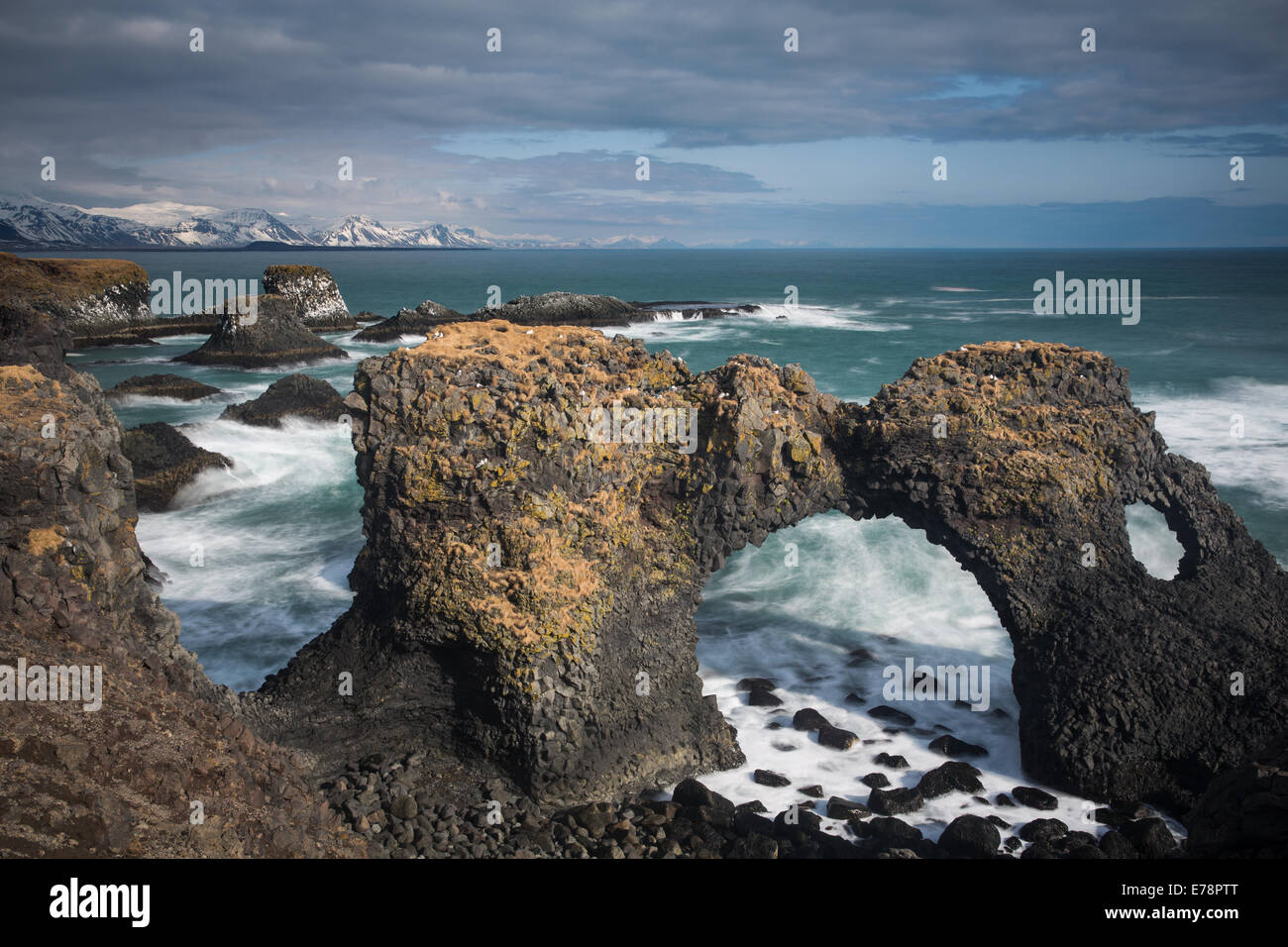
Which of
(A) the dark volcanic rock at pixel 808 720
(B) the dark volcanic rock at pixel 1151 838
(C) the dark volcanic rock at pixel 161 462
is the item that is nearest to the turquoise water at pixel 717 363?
(C) the dark volcanic rock at pixel 161 462

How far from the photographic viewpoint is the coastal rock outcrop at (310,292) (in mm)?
56125

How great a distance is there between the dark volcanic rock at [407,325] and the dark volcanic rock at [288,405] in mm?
21205

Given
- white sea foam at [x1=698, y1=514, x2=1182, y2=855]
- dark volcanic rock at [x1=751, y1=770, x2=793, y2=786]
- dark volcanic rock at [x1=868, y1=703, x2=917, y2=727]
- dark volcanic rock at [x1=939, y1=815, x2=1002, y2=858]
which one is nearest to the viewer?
dark volcanic rock at [x1=939, y1=815, x2=1002, y2=858]

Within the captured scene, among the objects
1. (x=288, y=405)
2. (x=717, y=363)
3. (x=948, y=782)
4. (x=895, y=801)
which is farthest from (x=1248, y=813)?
(x=717, y=363)

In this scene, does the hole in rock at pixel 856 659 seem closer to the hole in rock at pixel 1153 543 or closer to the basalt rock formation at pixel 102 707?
the hole in rock at pixel 1153 543

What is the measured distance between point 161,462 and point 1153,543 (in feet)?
80.2

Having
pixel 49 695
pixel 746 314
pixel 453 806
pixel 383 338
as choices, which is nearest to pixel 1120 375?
pixel 453 806

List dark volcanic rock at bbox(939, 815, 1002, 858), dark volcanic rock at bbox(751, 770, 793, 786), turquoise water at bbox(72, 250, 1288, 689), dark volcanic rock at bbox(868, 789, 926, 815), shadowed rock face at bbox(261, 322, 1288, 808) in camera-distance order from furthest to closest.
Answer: turquoise water at bbox(72, 250, 1288, 689) < dark volcanic rock at bbox(751, 770, 793, 786) < dark volcanic rock at bbox(868, 789, 926, 815) < shadowed rock face at bbox(261, 322, 1288, 808) < dark volcanic rock at bbox(939, 815, 1002, 858)

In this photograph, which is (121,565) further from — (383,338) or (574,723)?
(383,338)

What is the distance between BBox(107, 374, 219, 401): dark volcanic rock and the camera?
34.8 m

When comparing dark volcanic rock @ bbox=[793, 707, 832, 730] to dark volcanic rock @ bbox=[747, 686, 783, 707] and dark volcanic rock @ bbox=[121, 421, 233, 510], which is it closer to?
dark volcanic rock @ bbox=[747, 686, 783, 707]

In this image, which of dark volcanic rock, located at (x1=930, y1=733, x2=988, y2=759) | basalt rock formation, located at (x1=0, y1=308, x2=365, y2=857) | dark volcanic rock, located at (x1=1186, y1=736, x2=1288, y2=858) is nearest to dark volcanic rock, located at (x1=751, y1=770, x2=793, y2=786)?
dark volcanic rock, located at (x1=930, y1=733, x2=988, y2=759)

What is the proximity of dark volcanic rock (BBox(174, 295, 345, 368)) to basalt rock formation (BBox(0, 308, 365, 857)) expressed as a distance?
36.8 meters
